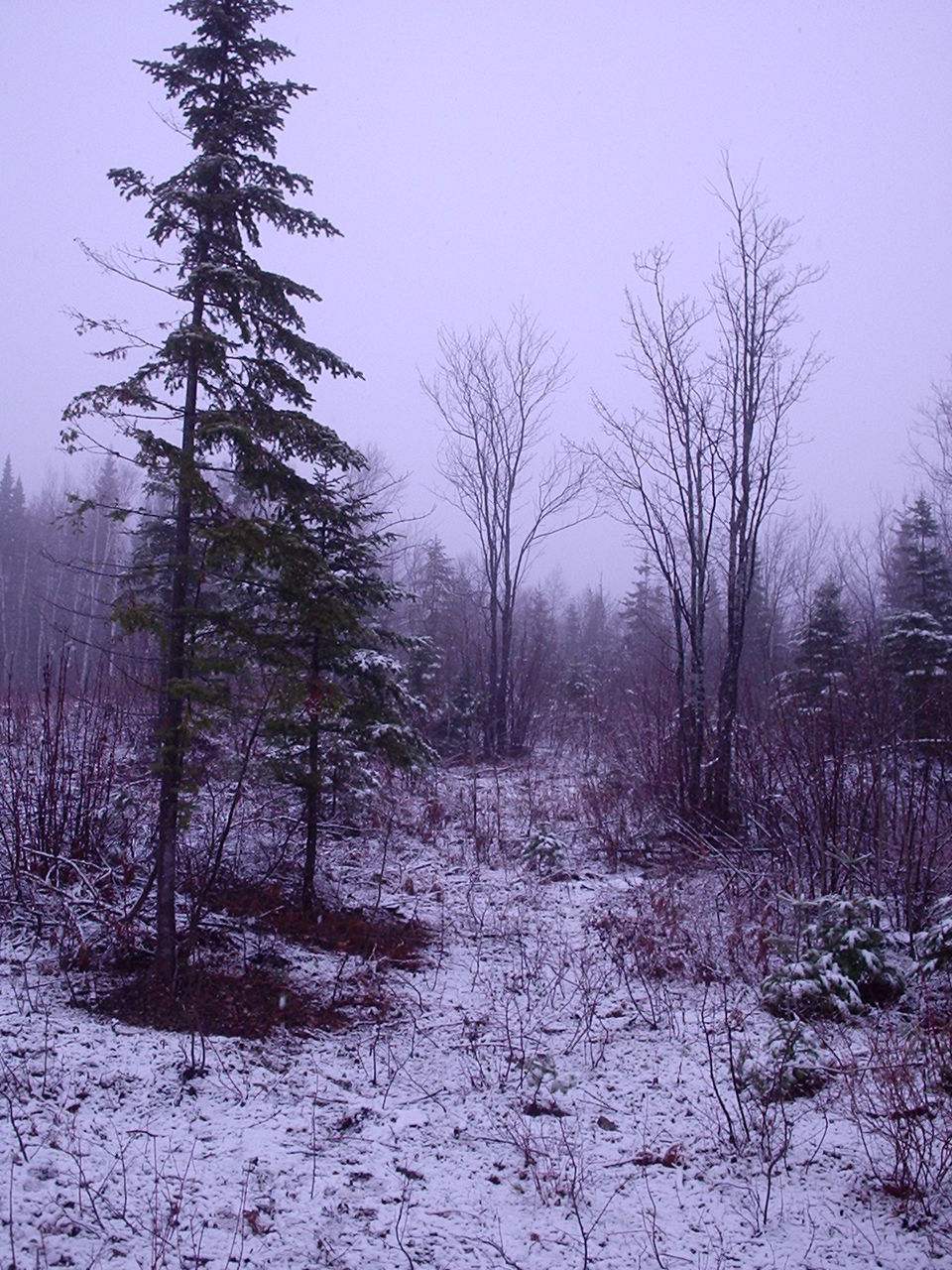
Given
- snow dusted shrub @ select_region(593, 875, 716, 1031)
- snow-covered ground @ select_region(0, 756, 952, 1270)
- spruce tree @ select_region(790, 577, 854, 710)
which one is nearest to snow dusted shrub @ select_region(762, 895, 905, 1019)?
snow-covered ground @ select_region(0, 756, 952, 1270)

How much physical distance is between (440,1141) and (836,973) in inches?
114

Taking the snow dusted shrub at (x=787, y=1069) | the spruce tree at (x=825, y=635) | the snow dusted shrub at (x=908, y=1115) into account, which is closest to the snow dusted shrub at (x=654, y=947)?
the snow dusted shrub at (x=787, y=1069)

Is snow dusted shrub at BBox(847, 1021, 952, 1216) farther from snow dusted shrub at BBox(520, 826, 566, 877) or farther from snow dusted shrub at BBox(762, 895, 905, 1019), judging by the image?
snow dusted shrub at BBox(520, 826, 566, 877)

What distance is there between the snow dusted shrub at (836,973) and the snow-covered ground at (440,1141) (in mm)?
→ 269

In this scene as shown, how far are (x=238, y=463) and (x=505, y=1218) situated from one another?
5245 mm

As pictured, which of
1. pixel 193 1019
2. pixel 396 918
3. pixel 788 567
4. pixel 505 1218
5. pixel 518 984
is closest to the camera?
pixel 505 1218

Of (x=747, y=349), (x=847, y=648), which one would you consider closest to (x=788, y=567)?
(x=847, y=648)

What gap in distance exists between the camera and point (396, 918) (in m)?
8.49

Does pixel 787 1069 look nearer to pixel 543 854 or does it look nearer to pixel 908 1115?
pixel 908 1115

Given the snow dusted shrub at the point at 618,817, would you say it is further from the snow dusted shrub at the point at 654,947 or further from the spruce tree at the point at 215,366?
the spruce tree at the point at 215,366

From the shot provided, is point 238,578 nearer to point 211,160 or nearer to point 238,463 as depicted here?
point 238,463

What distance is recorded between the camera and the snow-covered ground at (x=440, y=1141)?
3.54 metres

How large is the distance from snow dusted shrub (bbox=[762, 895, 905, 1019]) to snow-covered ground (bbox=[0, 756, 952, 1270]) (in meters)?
0.27

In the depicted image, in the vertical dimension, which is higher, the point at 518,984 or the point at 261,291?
the point at 261,291
